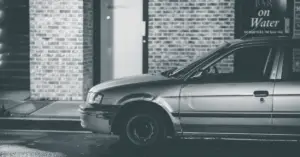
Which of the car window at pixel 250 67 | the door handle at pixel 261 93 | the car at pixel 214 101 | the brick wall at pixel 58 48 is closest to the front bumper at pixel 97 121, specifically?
the car at pixel 214 101

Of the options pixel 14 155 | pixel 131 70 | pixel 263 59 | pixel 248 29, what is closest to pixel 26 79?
pixel 131 70

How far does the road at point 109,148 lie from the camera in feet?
28.7

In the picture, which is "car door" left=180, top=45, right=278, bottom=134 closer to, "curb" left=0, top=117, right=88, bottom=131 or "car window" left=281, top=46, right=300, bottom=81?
"car window" left=281, top=46, right=300, bottom=81

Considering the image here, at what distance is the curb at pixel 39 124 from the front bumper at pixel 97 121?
191cm

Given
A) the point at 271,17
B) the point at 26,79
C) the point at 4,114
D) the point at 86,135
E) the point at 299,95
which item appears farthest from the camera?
the point at 26,79

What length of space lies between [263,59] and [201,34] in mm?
5006

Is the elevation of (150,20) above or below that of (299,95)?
above

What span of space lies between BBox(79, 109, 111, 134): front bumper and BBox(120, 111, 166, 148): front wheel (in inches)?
9.0

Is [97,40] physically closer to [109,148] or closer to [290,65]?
[109,148]

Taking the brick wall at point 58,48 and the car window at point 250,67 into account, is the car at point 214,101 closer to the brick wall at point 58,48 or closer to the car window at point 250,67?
the car window at point 250,67

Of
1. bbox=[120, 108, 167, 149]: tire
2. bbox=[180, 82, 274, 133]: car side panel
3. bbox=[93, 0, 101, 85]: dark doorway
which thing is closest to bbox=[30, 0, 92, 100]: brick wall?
bbox=[93, 0, 101, 85]: dark doorway

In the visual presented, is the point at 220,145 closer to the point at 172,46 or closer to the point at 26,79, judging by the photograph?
the point at 172,46

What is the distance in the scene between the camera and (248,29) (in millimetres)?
13648

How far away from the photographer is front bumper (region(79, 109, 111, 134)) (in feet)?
29.5
